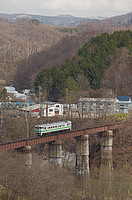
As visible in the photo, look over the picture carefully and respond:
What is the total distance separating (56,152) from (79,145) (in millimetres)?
4279

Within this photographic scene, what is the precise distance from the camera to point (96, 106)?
8331 centimetres

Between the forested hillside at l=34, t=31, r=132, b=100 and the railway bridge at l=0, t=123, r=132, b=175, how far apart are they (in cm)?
3730

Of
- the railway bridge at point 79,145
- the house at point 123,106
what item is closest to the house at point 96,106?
the house at point 123,106

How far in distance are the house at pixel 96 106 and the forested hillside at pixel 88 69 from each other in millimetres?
11542

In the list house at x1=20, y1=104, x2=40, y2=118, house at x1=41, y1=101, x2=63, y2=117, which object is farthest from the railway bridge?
house at x1=20, y1=104, x2=40, y2=118

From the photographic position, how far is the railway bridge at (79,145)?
1694 inches

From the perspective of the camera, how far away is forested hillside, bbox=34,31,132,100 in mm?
99188

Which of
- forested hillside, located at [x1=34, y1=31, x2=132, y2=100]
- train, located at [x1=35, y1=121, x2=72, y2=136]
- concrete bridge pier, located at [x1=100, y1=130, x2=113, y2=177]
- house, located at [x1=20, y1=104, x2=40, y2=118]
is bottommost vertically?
concrete bridge pier, located at [x1=100, y1=130, x2=113, y2=177]

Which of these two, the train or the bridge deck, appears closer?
the bridge deck

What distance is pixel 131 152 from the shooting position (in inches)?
2505

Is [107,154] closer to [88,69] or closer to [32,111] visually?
[32,111]

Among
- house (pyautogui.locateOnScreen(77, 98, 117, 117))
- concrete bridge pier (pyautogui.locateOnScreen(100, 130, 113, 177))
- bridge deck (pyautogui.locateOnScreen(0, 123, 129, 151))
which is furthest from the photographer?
house (pyautogui.locateOnScreen(77, 98, 117, 117))

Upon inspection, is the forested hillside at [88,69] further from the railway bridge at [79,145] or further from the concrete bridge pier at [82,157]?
the concrete bridge pier at [82,157]

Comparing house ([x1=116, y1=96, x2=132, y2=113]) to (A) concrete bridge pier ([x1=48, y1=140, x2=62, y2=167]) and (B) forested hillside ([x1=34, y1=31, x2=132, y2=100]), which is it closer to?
(B) forested hillside ([x1=34, y1=31, x2=132, y2=100])
